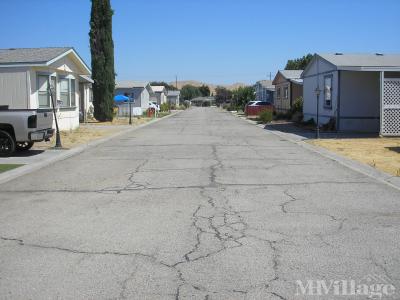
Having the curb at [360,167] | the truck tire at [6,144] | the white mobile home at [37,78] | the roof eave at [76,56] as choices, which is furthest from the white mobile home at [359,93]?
the truck tire at [6,144]

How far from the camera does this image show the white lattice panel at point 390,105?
68.8 feet

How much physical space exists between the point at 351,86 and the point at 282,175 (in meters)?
14.6

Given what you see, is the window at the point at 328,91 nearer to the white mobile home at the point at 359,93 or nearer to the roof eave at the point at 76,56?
the white mobile home at the point at 359,93

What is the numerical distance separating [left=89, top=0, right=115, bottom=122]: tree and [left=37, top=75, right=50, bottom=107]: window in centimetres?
1161

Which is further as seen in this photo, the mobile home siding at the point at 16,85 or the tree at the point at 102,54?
the tree at the point at 102,54

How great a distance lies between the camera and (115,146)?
61.5ft

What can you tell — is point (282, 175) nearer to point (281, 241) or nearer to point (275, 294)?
point (281, 241)

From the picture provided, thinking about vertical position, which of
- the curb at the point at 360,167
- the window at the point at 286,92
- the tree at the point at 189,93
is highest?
the tree at the point at 189,93

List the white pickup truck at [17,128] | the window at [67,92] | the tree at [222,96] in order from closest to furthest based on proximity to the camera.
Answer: the white pickup truck at [17,128], the window at [67,92], the tree at [222,96]

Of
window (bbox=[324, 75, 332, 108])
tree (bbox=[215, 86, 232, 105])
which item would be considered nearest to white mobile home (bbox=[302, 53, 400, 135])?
window (bbox=[324, 75, 332, 108])

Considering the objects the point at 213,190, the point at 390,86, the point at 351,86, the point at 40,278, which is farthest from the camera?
the point at 351,86

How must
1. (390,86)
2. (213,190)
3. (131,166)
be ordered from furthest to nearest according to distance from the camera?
(390,86) → (131,166) → (213,190)

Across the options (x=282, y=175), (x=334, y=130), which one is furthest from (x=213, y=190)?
(x=334, y=130)

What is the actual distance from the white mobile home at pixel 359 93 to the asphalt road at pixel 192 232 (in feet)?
34.0
